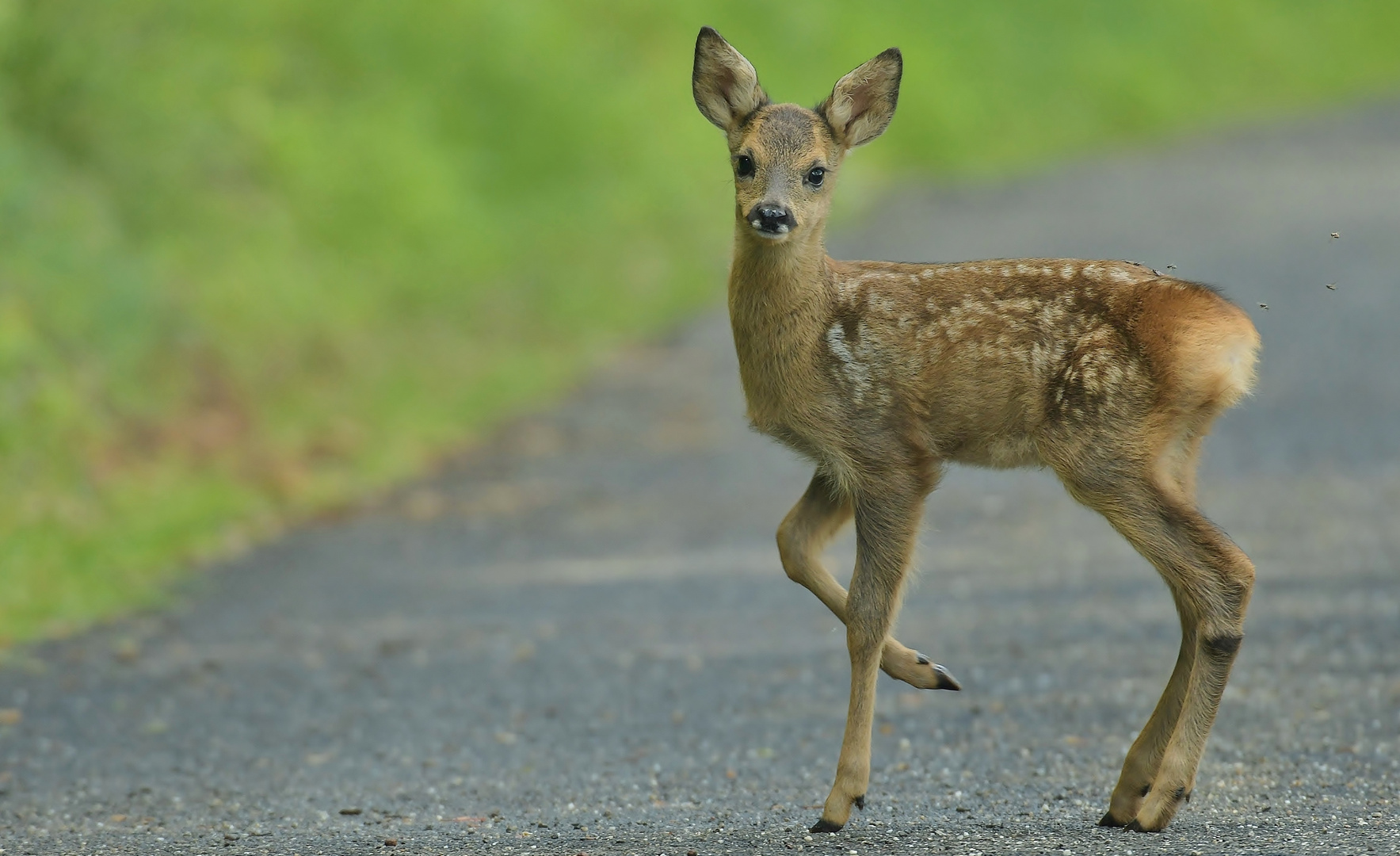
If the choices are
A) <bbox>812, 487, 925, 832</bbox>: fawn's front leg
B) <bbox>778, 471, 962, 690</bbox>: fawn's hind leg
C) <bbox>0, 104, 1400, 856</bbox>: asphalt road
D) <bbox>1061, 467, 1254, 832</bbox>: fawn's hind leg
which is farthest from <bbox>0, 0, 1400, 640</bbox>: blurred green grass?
<bbox>1061, 467, 1254, 832</bbox>: fawn's hind leg

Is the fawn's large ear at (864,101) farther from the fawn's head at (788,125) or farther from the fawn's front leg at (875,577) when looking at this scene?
the fawn's front leg at (875,577)

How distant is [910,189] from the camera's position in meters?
24.2

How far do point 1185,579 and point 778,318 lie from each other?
57.1 inches

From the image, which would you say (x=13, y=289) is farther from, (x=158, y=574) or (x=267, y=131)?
(x=267, y=131)

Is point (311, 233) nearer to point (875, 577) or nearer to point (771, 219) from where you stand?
point (771, 219)

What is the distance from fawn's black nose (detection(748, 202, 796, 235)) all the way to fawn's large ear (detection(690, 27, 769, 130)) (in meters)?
0.57

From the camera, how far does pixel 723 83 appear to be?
6230mm

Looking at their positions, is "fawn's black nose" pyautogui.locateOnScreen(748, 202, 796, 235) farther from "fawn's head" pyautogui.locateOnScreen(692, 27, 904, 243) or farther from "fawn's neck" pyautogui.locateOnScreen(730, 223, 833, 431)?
"fawn's neck" pyautogui.locateOnScreen(730, 223, 833, 431)

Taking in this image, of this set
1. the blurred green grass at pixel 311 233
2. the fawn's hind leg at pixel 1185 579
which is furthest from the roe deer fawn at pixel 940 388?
the blurred green grass at pixel 311 233

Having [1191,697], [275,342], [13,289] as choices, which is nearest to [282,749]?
[1191,697]

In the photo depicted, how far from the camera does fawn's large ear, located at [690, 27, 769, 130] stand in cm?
616

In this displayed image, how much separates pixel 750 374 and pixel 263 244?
30.3ft

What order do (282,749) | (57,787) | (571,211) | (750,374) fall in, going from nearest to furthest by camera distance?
(750,374)
(57,787)
(282,749)
(571,211)

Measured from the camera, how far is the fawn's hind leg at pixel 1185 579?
18.2 feet
